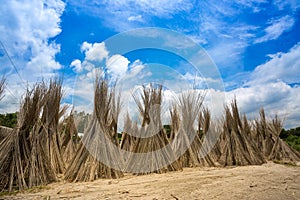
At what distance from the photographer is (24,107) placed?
13.5 ft

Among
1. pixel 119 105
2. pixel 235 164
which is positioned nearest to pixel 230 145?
pixel 235 164

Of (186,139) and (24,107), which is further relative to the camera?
(186,139)

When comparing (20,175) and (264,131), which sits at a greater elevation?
(264,131)

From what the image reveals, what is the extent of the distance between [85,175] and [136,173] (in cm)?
120

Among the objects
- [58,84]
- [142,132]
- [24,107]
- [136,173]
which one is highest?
[58,84]

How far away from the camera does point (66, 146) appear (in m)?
6.96

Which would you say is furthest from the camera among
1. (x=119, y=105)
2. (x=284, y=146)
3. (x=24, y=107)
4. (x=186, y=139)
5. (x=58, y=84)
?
(x=284, y=146)

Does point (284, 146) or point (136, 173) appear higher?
point (284, 146)

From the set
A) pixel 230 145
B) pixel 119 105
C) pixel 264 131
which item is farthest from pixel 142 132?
pixel 264 131

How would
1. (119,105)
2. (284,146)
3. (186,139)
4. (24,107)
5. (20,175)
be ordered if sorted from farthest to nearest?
(284,146) < (186,139) < (119,105) < (24,107) < (20,175)

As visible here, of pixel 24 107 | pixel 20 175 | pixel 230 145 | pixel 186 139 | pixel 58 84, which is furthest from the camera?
pixel 230 145

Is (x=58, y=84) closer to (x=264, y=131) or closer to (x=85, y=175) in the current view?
(x=85, y=175)

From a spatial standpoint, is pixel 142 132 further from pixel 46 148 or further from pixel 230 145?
pixel 230 145

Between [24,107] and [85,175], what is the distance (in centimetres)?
158
